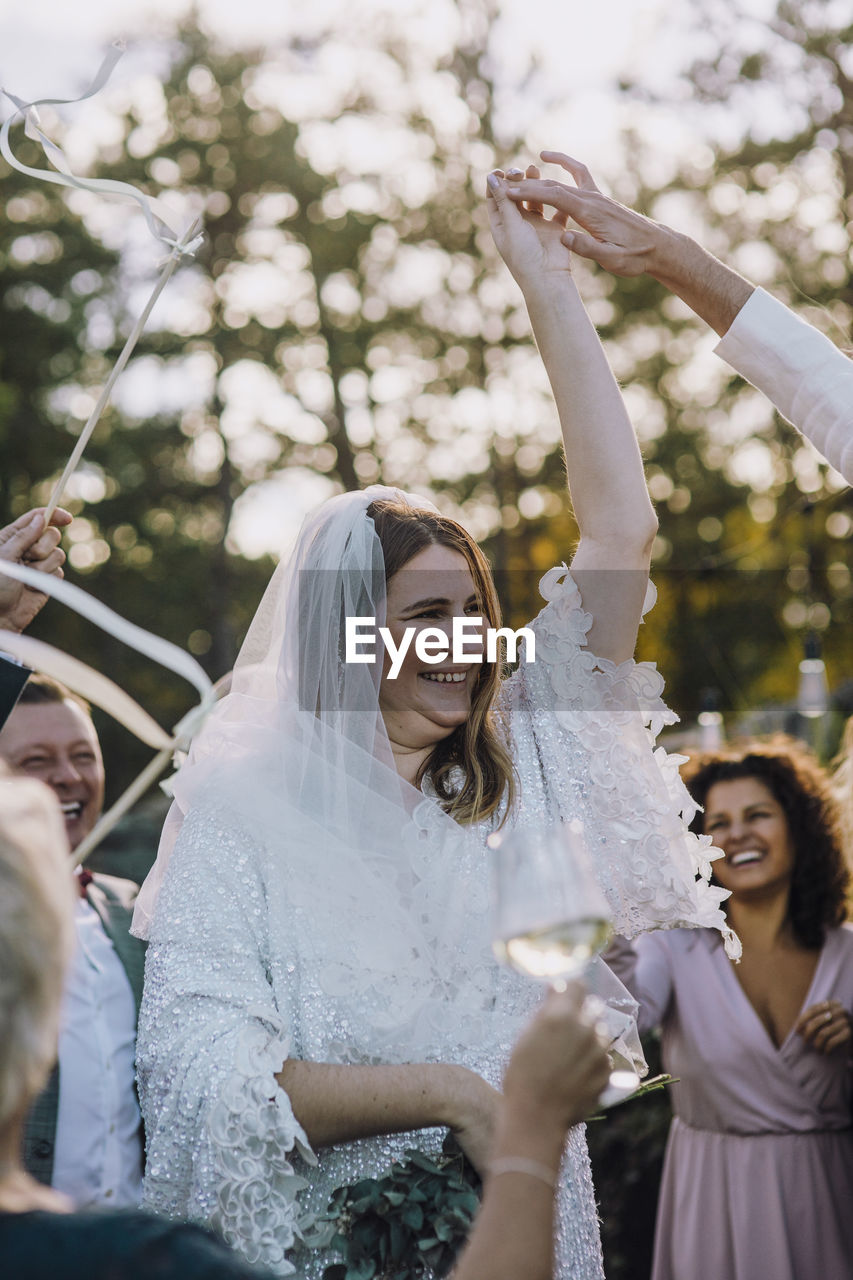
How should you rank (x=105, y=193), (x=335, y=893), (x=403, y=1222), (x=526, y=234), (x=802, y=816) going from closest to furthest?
(x=403, y=1222), (x=105, y=193), (x=335, y=893), (x=526, y=234), (x=802, y=816)

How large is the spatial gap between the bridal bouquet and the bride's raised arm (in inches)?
40.6

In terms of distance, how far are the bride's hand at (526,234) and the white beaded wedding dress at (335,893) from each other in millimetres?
573

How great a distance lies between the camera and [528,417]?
50.2ft

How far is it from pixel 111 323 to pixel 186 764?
14.0m

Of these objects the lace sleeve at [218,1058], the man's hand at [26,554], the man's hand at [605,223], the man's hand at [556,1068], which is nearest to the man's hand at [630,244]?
the man's hand at [605,223]

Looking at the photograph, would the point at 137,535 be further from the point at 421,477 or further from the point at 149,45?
the point at 149,45

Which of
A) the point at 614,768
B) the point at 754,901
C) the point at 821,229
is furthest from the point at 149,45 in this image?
the point at 614,768

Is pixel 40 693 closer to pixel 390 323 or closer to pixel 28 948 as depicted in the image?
pixel 28 948

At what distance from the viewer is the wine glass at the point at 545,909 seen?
1498 millimetres

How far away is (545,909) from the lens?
1.50 meters

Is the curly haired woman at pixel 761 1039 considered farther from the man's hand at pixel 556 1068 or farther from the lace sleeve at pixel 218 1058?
the man's hand at pixel 556 1068

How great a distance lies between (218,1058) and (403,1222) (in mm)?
391

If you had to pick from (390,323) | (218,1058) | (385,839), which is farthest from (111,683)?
(390,323)

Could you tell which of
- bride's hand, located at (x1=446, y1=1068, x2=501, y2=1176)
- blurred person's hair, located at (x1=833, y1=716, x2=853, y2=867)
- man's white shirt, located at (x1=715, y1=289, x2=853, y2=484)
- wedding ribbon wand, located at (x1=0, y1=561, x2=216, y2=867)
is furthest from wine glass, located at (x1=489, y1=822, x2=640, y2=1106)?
blurred person's hair, located at (x1=833, y1=716, x2=853, y2=867)
